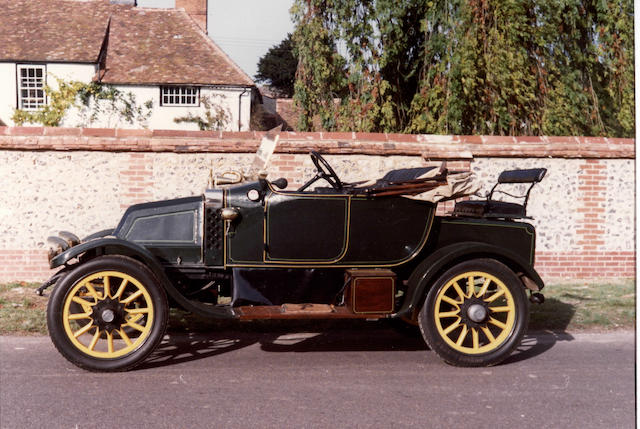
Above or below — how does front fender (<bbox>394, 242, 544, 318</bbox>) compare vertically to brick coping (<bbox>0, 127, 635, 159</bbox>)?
below

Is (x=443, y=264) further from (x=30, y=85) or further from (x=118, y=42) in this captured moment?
(x=118, y=42)

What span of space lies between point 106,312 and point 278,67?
5140 centimetres

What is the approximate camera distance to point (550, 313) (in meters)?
6.88

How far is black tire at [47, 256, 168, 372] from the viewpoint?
4.63m

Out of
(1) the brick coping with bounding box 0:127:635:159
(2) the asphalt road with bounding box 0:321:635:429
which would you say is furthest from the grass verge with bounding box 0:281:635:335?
(1) the brick coping with bounding box 0:127:635:159

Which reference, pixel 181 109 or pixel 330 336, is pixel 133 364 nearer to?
pixel 330 336

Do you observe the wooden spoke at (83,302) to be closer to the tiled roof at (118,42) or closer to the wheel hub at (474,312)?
the wheel hub at (474,312)

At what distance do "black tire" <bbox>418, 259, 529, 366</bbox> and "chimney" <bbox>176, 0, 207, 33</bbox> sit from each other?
2754 centimetres

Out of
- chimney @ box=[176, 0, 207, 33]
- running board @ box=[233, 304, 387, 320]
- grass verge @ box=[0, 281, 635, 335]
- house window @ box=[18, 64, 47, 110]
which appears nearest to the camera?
running board @ box=[233, 304, 387, 320]

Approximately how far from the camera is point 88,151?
26.9 feet

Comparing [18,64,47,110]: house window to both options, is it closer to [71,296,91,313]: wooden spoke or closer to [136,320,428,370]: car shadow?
[136,320,428,370]: car shadow

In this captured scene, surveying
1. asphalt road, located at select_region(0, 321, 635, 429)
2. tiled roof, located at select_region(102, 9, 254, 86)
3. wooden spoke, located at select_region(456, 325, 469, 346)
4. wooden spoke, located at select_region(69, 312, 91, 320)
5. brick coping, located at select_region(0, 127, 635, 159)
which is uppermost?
tiled roof, located at select_region(102, 9, 254, 86)

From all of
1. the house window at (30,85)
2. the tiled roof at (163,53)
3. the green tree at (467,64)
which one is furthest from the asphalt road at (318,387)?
the house window at (30,85)

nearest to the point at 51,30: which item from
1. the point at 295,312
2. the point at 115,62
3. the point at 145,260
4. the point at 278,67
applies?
the point at 115,62
